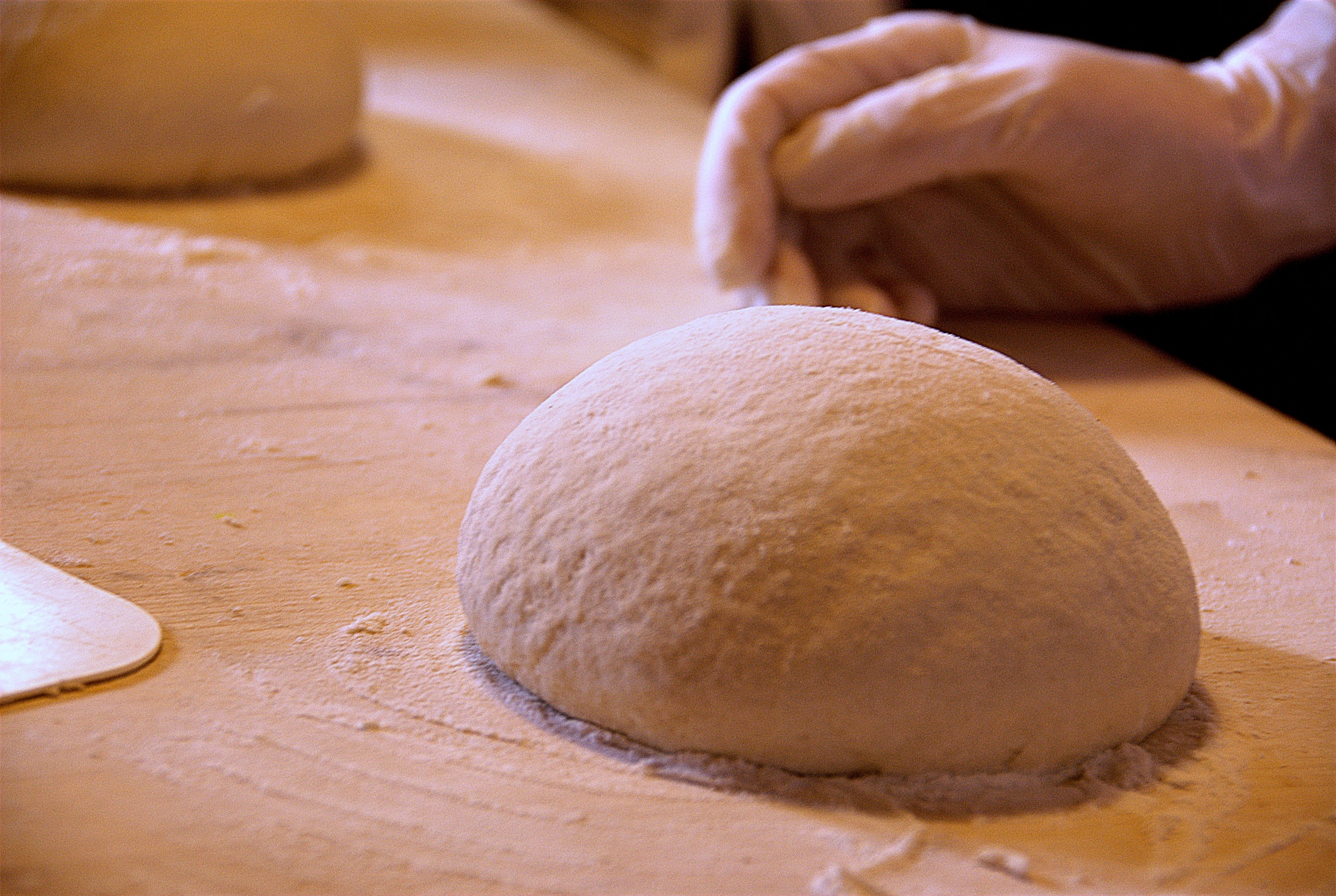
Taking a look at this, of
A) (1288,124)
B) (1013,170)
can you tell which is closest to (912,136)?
(1013,170)

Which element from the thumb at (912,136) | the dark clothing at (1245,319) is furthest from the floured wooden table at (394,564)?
the dark clothing at (1245,319)

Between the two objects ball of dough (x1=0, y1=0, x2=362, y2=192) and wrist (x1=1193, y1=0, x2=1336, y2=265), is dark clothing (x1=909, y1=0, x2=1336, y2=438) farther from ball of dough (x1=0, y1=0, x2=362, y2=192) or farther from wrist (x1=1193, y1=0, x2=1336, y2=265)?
ball of dough (x1=0, y1=0, x2=362, y2=192)

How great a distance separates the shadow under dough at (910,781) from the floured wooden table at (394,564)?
13 mm

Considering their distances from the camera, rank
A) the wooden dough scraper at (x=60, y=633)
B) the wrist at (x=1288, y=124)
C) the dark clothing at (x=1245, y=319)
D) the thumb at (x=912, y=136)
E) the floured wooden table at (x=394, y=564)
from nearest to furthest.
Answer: the floured wooden table at (x=394, y=564) < the wooden dough scraper at (x=60, y=633) < the thumb at (x=912, y=136) < the wrist at (x=1288, y=124) < the dark clothing at (x=1245, y=319)

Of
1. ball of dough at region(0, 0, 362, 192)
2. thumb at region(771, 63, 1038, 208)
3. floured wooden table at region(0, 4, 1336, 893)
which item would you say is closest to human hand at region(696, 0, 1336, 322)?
thumb at region(771, 63, 1038, 208)

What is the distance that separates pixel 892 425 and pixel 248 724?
607 mm

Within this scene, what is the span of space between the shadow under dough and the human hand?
3.64 feet

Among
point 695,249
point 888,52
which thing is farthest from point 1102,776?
point 695,249

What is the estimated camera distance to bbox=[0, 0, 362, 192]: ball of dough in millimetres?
2484

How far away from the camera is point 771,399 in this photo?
109 centimetres

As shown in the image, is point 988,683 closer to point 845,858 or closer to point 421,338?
point 845,858

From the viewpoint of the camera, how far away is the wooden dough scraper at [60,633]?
109cm

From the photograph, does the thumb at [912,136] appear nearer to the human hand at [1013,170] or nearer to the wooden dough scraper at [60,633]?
the human hand at [1013,170]

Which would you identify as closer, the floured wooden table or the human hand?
the floured wooden table
